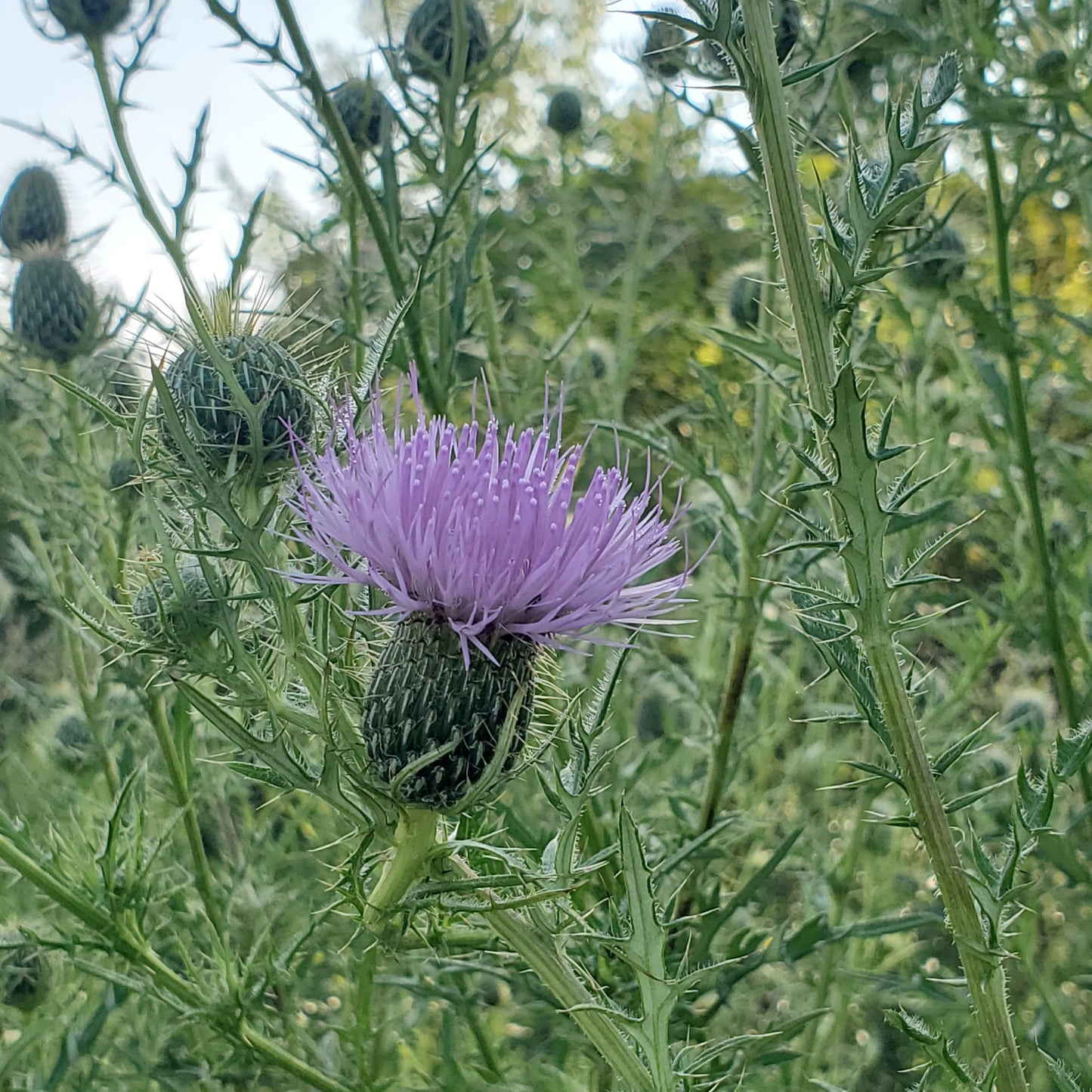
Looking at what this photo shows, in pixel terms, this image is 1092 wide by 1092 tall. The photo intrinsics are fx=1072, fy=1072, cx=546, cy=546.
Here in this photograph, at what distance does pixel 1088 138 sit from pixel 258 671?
1857mm

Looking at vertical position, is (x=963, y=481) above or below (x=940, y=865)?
above

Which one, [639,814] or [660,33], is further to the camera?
[639,814]

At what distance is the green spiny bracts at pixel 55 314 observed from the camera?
2.53 metres

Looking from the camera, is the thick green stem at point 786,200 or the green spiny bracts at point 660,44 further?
the green spiny bracts at point 660,44

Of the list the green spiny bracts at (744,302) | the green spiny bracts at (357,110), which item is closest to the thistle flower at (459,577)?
the green spiny bracts at (357,110)

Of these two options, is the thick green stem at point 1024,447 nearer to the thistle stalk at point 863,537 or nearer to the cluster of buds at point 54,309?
the thistle stalk at point 863,537

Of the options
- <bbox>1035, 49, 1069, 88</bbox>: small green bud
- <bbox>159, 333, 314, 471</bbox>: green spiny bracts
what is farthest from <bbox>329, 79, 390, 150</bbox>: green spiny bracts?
<bbox>1035, 49, 1069, 88</bbox>: small green bud

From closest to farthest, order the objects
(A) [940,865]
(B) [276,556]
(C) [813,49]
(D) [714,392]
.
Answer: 1. (A) [940,865]
2. (B) [276,556]
3. (C) [813,49]
4. (D) [714,392]

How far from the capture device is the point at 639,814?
2.61m

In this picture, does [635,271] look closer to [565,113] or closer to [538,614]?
[565,113]

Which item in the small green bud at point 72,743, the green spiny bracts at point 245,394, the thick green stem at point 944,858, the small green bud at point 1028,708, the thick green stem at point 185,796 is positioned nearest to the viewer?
the thick green stem at point 944,858

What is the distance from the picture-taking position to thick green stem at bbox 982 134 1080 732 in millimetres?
2230

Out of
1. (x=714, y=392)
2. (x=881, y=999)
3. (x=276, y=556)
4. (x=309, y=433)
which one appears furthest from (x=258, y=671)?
(x=881, y=999)

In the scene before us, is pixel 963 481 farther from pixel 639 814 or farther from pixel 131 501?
pixel 131 501
